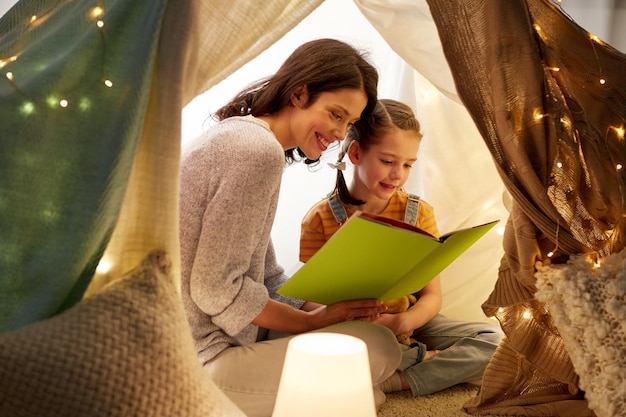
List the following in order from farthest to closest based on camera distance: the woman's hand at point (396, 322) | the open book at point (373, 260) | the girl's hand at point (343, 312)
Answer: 1. the woman's hand at point (396, 322)
2. the girl's hand at point (343, 312)
3. the open book at point (373, 260)

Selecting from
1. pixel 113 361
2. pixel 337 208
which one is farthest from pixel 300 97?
pixel 113 361

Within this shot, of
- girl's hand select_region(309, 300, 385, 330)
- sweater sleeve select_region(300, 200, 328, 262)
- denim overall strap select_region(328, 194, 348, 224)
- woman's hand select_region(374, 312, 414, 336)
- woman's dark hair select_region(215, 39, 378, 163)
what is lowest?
woman's hand select_region(374, 312, 414, 336)

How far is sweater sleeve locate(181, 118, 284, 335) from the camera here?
1173mm

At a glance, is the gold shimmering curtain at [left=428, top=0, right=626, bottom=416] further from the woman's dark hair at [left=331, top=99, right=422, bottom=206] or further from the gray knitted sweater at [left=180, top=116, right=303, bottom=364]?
the woman's dark hair at [left=331, top=99, right=422, bottom=206]

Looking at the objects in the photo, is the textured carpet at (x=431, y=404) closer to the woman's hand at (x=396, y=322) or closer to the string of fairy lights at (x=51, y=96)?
the woman's hand at (x=396, y=322)

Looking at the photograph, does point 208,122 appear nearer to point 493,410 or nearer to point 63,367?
point 493,410

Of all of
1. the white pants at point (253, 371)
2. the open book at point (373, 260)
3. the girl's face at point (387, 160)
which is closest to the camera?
the open book at point (373, 260)

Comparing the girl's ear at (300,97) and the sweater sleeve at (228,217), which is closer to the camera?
the sweater sleeve at (228,217)

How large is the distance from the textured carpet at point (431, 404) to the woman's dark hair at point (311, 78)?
0.67 m

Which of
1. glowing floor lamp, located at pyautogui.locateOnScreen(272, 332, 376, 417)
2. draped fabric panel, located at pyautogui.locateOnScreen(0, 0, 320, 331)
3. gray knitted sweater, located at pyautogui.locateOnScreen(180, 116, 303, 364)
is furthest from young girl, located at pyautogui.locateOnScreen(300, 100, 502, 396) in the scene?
draped fabric panel, located at pyautogui.locateOnScreen(0, 0, 320, 331)

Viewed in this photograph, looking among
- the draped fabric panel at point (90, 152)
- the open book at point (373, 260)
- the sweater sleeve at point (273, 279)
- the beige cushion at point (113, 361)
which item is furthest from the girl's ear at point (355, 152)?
the beige cushion at point (113, 361)

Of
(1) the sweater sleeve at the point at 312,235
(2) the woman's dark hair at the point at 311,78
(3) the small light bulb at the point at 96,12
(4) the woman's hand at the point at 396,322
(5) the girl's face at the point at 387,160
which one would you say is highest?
(2) the woman's dark hair at the point at 311,78

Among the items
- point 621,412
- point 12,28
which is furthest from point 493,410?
point 12,28

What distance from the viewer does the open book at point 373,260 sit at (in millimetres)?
1148
